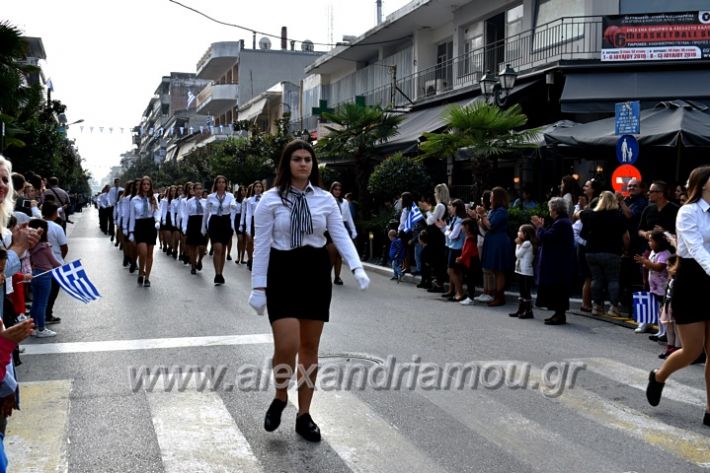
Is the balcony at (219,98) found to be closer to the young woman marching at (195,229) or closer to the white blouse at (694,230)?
the young woman marching at (195,229)

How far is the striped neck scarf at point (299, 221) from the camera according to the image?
5.18 metres

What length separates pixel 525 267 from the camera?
11.2 m

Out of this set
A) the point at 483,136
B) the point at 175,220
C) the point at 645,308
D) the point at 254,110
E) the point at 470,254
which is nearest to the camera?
the point at 645,308

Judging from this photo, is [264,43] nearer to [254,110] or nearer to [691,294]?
[254,110]

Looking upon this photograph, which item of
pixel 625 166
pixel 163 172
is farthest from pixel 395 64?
pixel 163 172

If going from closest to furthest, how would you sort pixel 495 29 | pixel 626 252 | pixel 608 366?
1. pixel 608 366
2. pixel 626 252
3. pixel 495 29

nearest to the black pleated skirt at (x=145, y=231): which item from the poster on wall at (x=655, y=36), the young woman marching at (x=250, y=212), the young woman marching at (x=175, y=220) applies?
the young woman marching at (x=250, y=212)

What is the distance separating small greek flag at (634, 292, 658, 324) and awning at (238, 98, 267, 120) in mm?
43505

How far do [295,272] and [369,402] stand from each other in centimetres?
143

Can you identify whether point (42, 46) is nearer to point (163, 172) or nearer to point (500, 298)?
point (163, 172)

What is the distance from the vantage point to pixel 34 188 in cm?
1348

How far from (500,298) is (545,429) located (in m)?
6.66

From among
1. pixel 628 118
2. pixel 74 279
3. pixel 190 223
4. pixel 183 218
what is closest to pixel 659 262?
pixel 628 118

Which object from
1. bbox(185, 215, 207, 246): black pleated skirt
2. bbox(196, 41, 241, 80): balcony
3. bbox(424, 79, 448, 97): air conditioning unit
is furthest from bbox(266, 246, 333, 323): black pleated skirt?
bbox(196, 41, 241, 80): balcony
